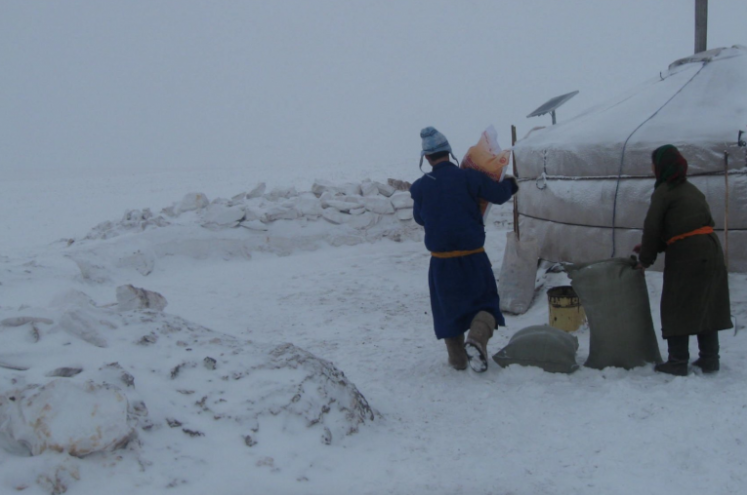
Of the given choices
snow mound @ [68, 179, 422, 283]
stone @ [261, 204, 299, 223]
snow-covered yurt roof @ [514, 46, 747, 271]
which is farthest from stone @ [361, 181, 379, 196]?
snow-covered yurt roof @ [514, 46, 747, 271]

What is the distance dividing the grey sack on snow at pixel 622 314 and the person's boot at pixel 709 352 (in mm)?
215

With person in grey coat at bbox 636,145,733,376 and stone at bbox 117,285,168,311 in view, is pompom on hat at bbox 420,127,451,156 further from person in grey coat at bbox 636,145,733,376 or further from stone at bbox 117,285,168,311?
stone at bbox 117,285,168,311

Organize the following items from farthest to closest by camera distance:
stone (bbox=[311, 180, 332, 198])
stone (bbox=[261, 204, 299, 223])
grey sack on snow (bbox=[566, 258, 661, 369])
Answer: stone (bbox=[311, 180, 332, 198]) < stone (bbox=[261, 204, 299, 223]) < grey sack on snow (bbox=[566, 258, 661, 369])

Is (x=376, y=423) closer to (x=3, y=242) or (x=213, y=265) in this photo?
(x=213, y=265)

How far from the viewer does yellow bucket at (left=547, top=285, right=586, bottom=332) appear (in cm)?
423

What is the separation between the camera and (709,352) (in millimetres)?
3162

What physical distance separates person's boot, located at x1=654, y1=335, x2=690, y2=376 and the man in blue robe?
2.80ft

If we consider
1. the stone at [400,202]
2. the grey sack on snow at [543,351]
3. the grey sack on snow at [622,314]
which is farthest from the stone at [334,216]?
the grey sack on snow at [622,314]

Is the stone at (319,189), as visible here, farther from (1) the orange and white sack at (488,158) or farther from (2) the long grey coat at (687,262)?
(2) the long grey coat at (687,262)

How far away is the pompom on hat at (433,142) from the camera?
3.49 metres

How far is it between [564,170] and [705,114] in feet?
3.51

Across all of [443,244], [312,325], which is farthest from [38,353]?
[312,325]

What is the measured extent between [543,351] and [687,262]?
0.82m

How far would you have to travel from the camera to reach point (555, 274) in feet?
18.0
